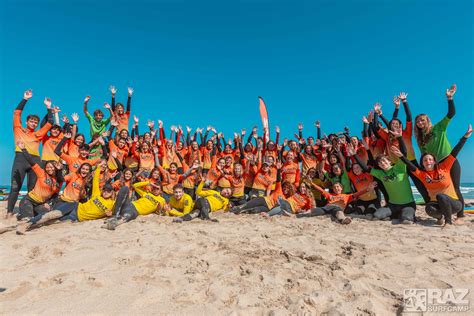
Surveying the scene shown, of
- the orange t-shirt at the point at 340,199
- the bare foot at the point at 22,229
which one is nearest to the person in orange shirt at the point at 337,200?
the orange t-shirt at the point at 340,199

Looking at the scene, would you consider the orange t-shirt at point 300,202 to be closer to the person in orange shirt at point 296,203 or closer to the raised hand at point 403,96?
the person in orange shirt at point 296,203

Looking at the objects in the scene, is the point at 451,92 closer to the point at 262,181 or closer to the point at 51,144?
the point at 262,181

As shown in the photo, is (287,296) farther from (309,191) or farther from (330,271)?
(309,191)

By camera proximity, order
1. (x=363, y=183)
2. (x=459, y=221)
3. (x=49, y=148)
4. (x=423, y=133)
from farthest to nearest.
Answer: (x=49, y=148), (x=363, y=183), (x=423, y=133), (x=459, y=221)

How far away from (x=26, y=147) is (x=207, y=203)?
4.90 meters

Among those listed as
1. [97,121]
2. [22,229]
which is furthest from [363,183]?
[97,121]

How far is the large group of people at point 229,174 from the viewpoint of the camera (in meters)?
5.81

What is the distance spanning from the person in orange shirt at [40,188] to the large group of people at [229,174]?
22 millimetres

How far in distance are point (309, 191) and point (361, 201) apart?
57.9 inches

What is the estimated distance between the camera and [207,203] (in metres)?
6.70

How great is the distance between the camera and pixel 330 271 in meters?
3.11

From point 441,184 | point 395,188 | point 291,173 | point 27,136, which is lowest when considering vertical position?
point 395,188

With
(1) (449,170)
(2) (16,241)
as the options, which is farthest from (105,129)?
(1) (449,170)

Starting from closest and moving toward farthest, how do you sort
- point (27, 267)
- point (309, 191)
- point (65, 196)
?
point (27, 267) < point (65, 196) < point (309, 191)
